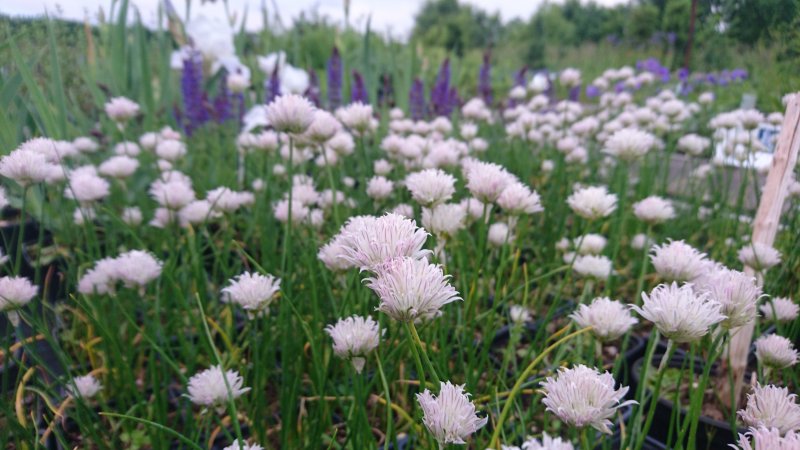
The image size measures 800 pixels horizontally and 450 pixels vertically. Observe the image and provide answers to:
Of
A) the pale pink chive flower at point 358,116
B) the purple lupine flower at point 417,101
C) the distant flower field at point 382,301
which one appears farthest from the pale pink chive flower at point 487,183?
the purple lupine flower at point 417,101

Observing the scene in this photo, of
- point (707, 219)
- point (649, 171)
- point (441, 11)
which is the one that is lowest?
point (707, 219)

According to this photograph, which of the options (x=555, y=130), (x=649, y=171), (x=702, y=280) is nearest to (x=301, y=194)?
(x=702, y=280)

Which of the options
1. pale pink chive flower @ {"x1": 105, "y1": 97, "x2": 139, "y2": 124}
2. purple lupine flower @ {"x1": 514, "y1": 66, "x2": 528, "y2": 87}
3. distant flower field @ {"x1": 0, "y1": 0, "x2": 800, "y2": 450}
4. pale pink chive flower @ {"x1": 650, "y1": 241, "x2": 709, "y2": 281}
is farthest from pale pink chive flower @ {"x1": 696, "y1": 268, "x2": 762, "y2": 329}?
purple lupine flower @ {"x1": 514, "y1": 66, "x2": 528, "y2": 87}

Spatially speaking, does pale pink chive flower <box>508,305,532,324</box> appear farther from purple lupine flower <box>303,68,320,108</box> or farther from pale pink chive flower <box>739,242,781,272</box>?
purple lupine flower <box>303,68,320,108</box>

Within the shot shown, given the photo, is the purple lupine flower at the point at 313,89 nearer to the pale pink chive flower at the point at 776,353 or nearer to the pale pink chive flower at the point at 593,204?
the pale pink chive flower at the point at 593,204

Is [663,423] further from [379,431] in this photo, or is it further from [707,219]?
[707,219]

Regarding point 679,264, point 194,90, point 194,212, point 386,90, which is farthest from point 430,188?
point 386,90
